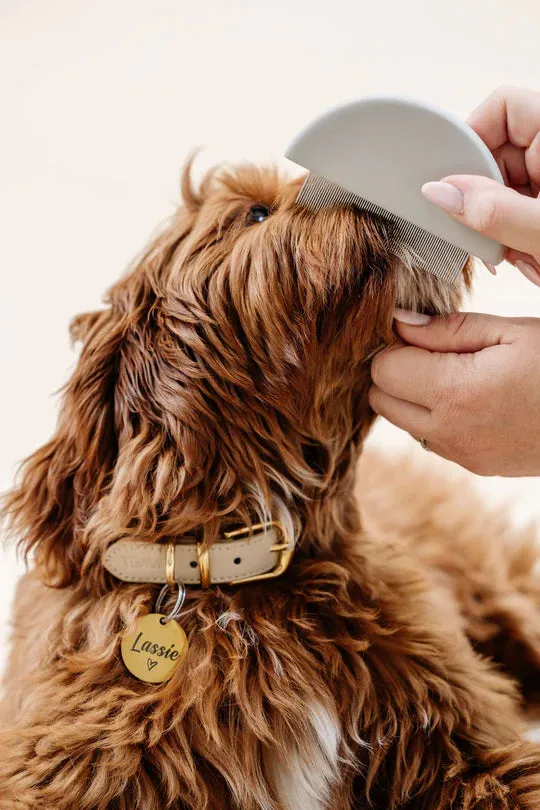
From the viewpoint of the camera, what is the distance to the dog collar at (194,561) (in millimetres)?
1626

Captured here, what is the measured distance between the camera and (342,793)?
1.58m

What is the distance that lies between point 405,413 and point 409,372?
0.33ft

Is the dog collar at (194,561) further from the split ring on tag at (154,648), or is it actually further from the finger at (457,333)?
the finger at (457,333)

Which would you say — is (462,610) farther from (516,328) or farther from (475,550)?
(516,328)

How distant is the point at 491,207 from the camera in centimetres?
136

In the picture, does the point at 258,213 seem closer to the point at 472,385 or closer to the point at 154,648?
the point at 472,385

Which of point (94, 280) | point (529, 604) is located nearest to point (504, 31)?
point (94, 280)

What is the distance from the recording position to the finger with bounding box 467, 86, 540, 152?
1619 mm

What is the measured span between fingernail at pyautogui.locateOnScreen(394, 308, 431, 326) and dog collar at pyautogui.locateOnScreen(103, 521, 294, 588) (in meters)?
0.43

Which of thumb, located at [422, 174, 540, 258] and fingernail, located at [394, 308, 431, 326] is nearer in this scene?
thumb, located at [422, 174, 540, 258]

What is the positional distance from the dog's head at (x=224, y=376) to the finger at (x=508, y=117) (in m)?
0.31

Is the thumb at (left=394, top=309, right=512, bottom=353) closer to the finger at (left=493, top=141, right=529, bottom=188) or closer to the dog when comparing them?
the dog

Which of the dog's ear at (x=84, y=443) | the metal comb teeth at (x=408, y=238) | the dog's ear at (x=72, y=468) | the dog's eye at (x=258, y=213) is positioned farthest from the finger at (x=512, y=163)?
the dog's ear at (x=72, y=468)

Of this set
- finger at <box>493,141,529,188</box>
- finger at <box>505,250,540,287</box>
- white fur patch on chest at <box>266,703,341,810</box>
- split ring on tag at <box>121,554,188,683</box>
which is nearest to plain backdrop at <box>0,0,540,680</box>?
finger at <box>493,141,529,188</box>
